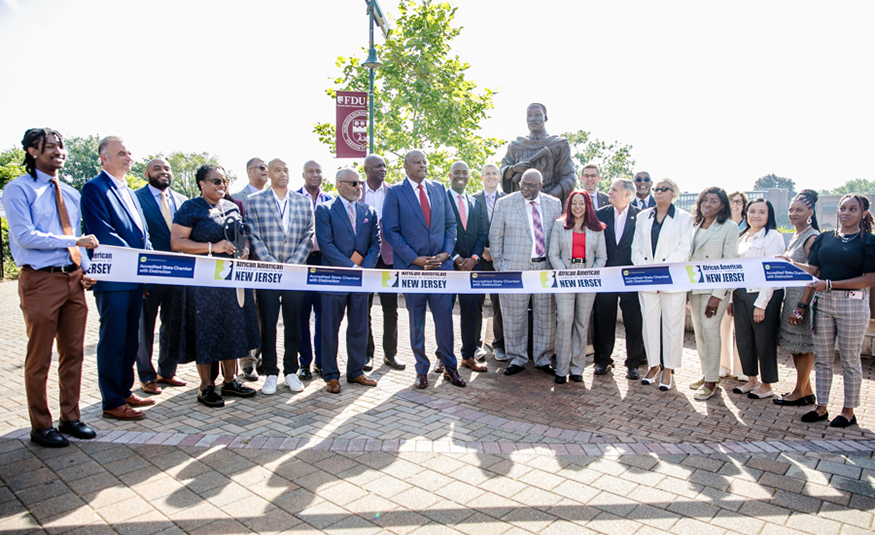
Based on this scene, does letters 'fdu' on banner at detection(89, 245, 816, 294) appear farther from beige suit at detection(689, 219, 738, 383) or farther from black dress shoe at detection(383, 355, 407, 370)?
black dress shoe at detection(383, 355, 407, 370)

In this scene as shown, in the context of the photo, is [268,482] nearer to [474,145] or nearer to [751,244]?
[751,244]

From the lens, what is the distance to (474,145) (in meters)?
21.4

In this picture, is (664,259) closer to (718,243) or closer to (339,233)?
(718,243)

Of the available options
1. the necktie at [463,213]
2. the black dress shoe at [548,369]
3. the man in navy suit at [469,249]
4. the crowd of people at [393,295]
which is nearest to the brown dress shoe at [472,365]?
the man in navy suit at [469,249]

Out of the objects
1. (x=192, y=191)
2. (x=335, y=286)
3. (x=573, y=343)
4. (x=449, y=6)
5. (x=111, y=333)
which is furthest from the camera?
(x=192, y=191)

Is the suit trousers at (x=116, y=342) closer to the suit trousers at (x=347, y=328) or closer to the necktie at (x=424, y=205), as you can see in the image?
the suit trousers at (x=347, y=328)

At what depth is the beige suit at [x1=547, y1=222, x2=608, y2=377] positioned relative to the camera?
250 inches

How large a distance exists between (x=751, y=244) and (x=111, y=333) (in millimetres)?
6452

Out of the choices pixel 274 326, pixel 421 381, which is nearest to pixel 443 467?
pixel 421 381

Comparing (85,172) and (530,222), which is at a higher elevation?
(85,172)

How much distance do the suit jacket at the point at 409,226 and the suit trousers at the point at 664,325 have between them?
7.86 ft

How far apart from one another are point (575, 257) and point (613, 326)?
112 cm

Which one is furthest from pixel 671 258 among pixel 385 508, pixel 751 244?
pixel 385 508

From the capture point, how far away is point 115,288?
467 centimetres
